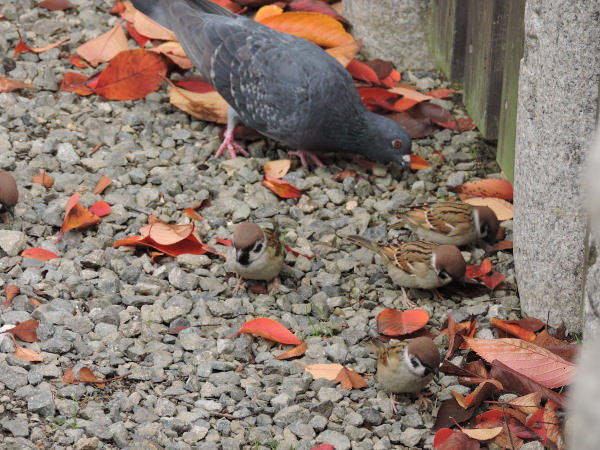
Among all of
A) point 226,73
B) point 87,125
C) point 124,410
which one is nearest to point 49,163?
point 87,125

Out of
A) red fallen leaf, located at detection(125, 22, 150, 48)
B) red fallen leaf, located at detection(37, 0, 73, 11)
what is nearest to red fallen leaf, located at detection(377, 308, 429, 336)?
red fallen leaf, located at detection(125, 22, 150, 48)

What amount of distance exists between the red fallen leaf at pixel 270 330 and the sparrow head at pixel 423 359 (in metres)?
0.67

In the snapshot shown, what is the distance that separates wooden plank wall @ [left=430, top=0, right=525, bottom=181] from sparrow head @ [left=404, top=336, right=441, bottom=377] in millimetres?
1833

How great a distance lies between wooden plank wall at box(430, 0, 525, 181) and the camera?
471cm

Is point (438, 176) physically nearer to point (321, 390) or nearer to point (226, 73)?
point (226, 73)

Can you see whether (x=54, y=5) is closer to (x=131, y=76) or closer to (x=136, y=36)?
(x=136, y=36)

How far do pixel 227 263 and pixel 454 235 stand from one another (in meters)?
1.36

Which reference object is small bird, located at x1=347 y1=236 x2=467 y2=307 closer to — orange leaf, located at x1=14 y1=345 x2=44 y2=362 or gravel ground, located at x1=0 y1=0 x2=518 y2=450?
gravel ground, located at x1=0 y1=0 x2=518 y2=450

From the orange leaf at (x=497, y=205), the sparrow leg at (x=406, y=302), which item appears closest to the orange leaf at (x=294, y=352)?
the sparrow leg at (x=406, y=302)

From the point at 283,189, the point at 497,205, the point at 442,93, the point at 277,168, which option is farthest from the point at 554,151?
the point at 442,93

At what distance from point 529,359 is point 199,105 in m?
3.28

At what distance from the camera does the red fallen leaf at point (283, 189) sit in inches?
203

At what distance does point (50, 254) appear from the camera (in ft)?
14.3

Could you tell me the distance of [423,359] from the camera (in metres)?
3.41
